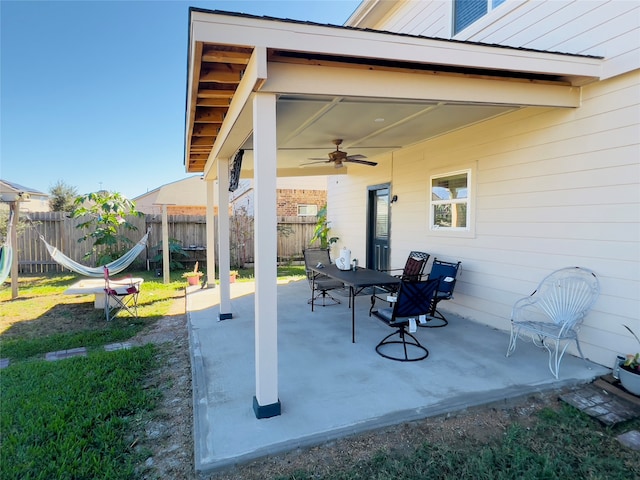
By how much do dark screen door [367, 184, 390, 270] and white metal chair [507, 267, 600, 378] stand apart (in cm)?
319

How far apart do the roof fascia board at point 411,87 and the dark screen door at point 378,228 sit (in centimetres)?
360

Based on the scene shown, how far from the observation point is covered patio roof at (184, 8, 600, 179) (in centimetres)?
231

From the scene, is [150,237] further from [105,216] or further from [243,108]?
[243,108]

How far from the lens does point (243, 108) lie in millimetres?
2803

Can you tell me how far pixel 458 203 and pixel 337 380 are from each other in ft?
11.0

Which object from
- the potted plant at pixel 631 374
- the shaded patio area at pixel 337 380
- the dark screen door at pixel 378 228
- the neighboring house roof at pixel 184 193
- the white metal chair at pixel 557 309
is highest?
the neighboring house roof at pixel 184 193

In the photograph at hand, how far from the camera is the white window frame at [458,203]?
4.82 m

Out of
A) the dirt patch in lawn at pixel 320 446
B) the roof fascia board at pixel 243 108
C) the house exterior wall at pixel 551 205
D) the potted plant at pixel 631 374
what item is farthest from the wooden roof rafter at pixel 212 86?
the potted plant at pixel 631 374

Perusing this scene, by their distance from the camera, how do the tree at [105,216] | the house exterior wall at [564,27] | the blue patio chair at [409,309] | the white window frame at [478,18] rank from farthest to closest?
the tree at [105,216] < the white window frame at [478,18] < the blue patio chair at [409,309] < the house exterior wall at [564,27]

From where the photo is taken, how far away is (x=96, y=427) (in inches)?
95.3

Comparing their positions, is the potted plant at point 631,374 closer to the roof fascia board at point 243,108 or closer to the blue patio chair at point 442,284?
the blue patio chair at point 442,284

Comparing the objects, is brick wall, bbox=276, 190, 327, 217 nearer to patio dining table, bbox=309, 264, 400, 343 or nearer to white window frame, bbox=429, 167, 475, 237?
patio dining table, bbox=309, 264, 400, 343

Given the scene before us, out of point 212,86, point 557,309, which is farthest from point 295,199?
point 557,309

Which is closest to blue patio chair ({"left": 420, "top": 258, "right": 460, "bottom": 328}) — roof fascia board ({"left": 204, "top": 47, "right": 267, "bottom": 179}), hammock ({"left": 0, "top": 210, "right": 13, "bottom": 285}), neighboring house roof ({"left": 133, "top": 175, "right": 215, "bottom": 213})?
roof fascia board ({"left": 204, "top": 47, "right": 267, "bottom": 179})
